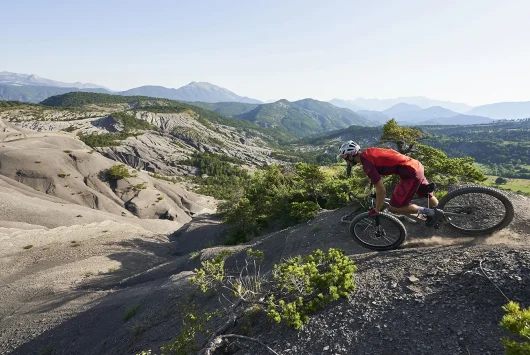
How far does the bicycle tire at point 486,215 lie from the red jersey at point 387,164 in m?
1.44

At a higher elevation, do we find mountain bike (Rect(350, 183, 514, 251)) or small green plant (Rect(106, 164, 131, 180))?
mountain bike (Rect(350, 183, 514, 251))

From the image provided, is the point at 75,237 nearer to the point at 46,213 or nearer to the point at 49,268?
the point at 49,268

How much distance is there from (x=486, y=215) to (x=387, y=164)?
123 inches

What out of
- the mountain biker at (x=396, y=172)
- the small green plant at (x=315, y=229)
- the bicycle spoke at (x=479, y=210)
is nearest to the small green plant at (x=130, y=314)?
the small green plant at (x=315, y=229)

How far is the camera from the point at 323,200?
28656mm

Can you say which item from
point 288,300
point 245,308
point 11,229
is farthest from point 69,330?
point 11,229

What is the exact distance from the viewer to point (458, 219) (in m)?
8.30

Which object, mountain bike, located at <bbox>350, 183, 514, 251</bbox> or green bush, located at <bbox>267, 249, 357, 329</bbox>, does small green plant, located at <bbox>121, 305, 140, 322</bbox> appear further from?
mountain bike, located at <bbox>350, 183, 514, 251</bbox>

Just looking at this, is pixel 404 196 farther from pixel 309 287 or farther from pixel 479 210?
pixel 309 287

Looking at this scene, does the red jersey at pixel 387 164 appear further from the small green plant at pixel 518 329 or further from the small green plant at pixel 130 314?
the small green plant at pixel 130 314

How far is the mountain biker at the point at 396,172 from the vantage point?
7578 mm

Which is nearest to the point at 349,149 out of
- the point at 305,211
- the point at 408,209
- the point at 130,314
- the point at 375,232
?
the point at 408,209

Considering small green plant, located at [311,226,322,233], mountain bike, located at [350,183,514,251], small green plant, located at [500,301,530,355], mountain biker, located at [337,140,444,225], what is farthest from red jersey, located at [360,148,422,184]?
small green plant, located at [311,226,322,233]

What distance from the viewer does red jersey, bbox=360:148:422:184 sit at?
7.55 meters
